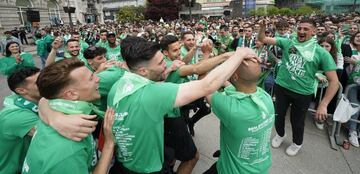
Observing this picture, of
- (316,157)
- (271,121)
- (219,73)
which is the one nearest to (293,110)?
(316,157)

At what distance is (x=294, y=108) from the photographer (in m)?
3.73

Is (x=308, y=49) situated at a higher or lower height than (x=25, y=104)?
higher

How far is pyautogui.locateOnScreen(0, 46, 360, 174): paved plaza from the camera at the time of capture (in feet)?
11.6

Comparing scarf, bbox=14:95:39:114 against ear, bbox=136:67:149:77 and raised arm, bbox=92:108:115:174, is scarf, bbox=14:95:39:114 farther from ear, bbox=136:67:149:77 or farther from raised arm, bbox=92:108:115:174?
ear, bbox=136:67:149:77

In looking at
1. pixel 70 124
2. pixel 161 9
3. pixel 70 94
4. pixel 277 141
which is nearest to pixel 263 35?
pixel 277 141

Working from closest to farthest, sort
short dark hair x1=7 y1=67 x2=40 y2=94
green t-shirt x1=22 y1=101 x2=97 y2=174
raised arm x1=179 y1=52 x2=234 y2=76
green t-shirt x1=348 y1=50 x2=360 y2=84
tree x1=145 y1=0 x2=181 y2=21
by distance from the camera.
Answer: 1. green t-shirt x1=22 y1=101 x2=97 y2=174
2. raised arm x1=179 y1=52 x2=234 y2=76
3. short dark hair x1=7 y1=67 x2=40 y2=94
4. green t-shirt x1=348 y1=50 x2=360 y2=84
5. tree x1=145 y1=0 x2=181 y2=21

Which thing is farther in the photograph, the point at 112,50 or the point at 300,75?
the point at 112,50

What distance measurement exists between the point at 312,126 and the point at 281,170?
1.86 meters

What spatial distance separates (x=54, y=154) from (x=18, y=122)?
2.95ft

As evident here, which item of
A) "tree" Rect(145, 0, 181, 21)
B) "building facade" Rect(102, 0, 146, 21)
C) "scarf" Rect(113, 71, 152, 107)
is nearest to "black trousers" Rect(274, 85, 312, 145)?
"scarf" Rect(113, 71, 152, 107)

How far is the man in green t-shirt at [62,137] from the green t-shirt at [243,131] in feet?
2.83

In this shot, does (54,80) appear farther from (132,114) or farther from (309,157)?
(309,157)

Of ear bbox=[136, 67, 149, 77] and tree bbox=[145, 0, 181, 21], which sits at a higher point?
tree bbox=[145, 0, 181, 21]

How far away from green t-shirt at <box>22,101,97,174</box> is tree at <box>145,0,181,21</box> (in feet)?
174
